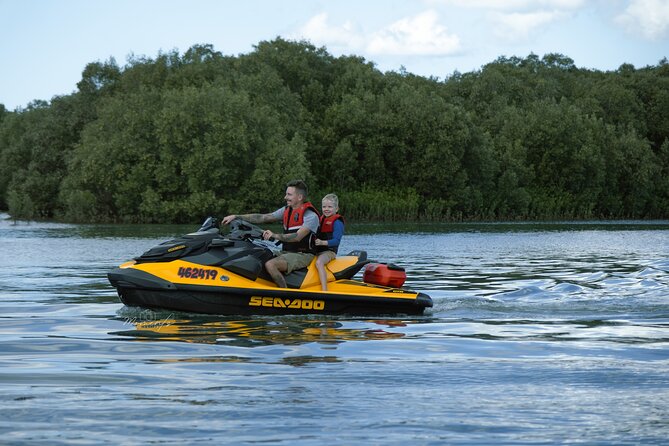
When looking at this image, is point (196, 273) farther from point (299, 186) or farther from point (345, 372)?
point (345, 372)

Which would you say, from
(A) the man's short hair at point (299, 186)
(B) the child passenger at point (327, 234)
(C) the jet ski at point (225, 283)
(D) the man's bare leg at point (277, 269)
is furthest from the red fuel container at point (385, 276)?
Result: (A) the man's short hair at point (299, 186)

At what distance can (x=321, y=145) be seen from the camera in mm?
64875

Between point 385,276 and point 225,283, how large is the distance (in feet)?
6.67

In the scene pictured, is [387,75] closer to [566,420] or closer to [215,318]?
[215,318]

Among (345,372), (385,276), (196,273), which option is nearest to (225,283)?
(196,273)

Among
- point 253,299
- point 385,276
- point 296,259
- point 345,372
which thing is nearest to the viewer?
point 345,372

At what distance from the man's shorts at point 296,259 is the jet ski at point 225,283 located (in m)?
0.09

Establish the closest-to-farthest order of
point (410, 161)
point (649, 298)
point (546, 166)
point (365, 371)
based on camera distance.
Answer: point (365, 371) → point (649, 298) → point (410, 161) → point (546, 166)

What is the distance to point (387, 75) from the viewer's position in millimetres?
72812

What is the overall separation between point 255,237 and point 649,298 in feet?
19.8

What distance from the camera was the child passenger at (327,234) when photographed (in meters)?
11.5

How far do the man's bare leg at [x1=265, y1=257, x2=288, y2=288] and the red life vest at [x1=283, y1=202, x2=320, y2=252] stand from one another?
0.35m

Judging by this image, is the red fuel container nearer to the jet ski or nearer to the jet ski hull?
the jet ski hull

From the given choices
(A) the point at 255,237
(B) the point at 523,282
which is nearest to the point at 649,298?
(B) the point at 523,282
